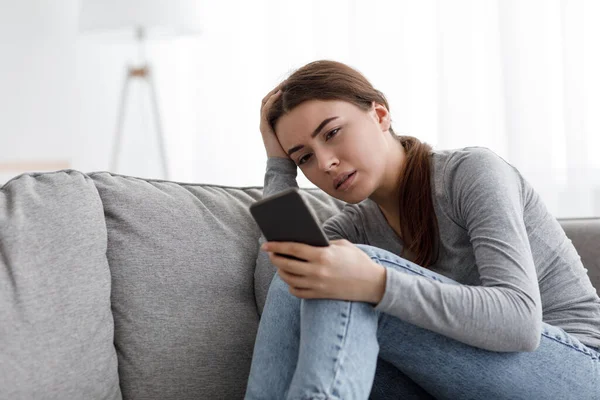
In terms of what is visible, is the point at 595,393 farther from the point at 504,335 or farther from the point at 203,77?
the point at 203,77

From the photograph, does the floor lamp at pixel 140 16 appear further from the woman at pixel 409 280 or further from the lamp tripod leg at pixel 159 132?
the woman at pixel 409 280

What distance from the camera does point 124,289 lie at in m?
1.36

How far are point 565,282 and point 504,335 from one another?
32 centimetres

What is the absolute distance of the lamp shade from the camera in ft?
9.64

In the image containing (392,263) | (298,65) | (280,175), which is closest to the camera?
(392,263)

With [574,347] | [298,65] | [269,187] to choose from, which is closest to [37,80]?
[298,65]

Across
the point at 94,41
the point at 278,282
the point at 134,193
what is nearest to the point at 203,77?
the point at 94,41

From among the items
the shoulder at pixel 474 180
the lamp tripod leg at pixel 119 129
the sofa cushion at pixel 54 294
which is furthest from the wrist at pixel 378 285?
the lamp tripod leg at pixel 119 129

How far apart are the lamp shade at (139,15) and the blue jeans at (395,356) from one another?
2.00 m

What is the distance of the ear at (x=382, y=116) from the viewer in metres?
1.44

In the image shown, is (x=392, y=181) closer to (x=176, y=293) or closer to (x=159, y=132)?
(x=176, y=293)

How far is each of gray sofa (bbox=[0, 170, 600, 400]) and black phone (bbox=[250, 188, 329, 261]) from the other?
400mm

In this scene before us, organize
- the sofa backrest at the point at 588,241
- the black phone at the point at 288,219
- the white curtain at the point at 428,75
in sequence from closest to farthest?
the black phone at the point at 288,219, the sofa backrest at the point at 588,241, the white curtain at the point at 428,75

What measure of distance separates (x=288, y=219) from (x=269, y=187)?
591 mm
